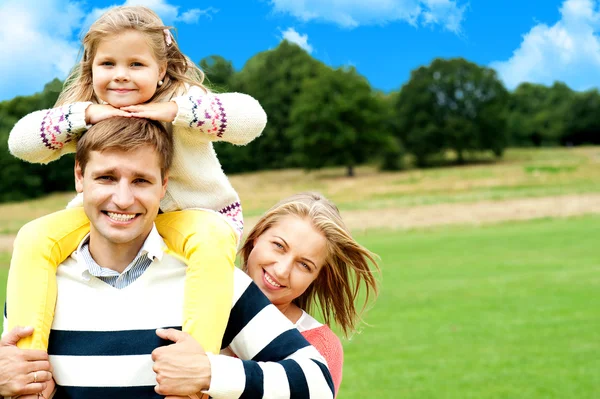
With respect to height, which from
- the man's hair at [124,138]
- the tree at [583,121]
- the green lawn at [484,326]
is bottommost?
the green lawn at [484,326]

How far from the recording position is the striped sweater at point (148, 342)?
6.42ft

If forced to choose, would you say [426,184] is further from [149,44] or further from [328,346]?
[149,44]

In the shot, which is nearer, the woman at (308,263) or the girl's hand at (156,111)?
the girl's hand at (156,111)

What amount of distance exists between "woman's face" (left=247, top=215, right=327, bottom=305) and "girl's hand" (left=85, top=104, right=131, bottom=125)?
674 millimetres

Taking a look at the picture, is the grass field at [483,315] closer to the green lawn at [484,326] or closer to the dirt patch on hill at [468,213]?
the green lawn at [484,326]

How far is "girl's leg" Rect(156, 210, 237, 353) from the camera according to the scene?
2.00m

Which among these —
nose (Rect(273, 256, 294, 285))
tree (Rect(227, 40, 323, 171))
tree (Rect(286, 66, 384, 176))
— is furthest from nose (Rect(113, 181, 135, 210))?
tree (Rect(227, 40, 323, 171))

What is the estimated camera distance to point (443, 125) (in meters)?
57.0

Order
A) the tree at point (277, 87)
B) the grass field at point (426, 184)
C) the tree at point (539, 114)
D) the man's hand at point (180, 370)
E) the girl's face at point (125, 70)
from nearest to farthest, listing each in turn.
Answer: the man's hand at point (180, 370) → the girl's face at point (125, 70) → the grass field at point (426, 184) → the tree at point (277, 87) → the tree at point (539, 114)

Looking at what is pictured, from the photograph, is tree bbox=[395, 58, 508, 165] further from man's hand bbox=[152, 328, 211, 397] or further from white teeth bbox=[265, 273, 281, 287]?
man's hand bbox=[152, 328, 211, 397]

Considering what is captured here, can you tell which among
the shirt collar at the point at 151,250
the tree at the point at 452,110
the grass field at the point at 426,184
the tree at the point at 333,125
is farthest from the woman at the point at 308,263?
the tree at the point at 452,110

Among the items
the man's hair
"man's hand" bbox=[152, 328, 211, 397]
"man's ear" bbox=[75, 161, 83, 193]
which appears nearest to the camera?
"man's hand" bbox=[152, 328, 211, 397]

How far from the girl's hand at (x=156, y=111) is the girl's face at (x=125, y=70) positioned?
3.2 inches

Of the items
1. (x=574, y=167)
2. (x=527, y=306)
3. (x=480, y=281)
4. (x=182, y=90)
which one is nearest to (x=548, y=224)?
(x=480, y=281)
